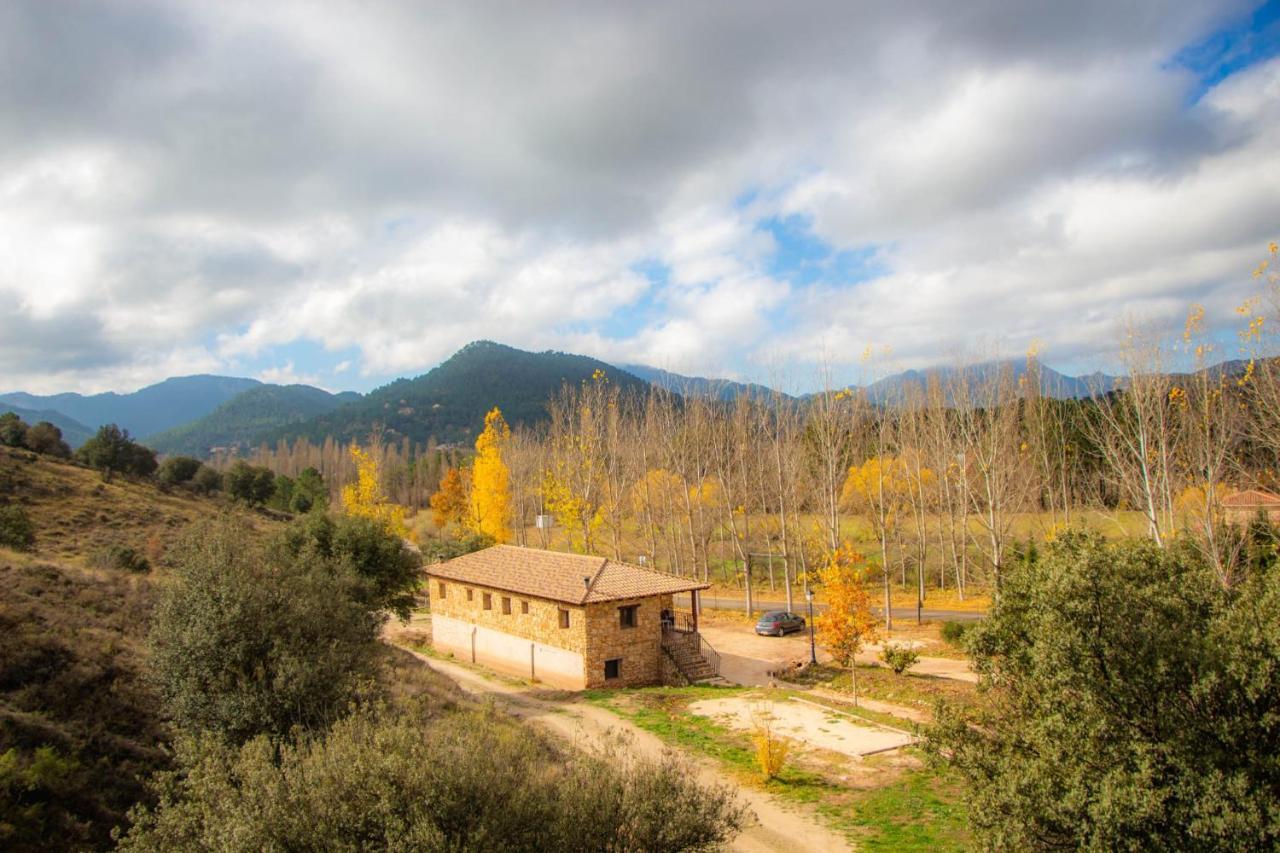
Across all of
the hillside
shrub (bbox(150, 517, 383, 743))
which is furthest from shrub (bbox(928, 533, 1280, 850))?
the hillside

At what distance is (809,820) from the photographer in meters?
13.6

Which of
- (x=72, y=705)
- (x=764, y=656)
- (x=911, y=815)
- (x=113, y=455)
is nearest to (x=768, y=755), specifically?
(x=911, y=815)

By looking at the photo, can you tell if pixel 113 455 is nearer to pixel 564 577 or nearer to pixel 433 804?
pixel 564 577

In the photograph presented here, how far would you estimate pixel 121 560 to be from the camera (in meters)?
32.6

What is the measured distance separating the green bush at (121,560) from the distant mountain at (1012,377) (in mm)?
38509

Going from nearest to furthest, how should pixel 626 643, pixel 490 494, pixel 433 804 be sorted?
pixel 433 804 < pixel 626 643 < pixel 490 494

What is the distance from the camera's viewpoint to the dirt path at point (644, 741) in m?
12.7

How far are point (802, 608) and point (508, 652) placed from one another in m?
20.6

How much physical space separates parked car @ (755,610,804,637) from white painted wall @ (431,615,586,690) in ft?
39.5

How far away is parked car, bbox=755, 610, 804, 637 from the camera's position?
3456 cm

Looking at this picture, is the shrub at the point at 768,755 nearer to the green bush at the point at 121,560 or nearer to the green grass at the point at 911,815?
the green grass at the point at 911,815

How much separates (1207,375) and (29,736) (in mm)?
32800

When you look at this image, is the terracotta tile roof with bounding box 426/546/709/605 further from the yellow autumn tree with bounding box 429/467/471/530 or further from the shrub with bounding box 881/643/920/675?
the yellow autumn tree with bounding box 429/467/471/530

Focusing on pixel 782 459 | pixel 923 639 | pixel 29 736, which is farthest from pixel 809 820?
pixel 782 459
